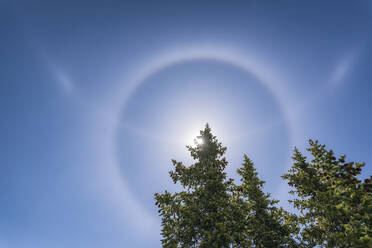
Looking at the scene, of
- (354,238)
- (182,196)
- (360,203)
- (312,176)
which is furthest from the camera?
(312,176)

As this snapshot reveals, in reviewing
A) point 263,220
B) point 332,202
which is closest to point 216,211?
point 263,220

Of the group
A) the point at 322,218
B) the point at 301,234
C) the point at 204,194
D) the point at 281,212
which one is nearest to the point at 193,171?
the point at 204,194

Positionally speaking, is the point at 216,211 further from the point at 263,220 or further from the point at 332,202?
the point at 332,202

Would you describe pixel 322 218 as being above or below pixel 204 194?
below

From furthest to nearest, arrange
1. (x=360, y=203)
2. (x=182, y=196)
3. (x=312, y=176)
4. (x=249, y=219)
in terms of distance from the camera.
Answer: (x=312, y=176) < (x=249, y=219) < (x=182, y=196) < (x=360, y=203)

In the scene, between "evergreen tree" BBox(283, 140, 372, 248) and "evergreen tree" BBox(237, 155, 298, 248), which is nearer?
"evergreen tree" BBox(283, 140, 372, 248)

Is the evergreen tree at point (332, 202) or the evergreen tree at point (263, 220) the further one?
the evergreen tree at point (263, 220)

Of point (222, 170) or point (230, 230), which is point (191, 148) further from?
point (230, 230)

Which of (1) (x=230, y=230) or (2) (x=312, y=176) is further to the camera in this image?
(2) (x=312, y=176)
